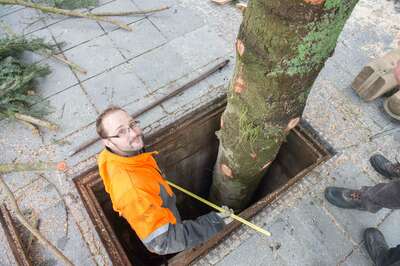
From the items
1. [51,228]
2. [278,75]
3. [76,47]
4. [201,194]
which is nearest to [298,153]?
[201,194]

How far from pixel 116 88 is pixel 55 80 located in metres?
0.86

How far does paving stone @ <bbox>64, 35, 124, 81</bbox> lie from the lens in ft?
13.4

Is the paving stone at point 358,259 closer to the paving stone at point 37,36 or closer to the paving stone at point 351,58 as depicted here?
the paving stone at point 351,58

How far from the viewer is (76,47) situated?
4.34 metres

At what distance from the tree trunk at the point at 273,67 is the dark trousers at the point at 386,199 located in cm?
103

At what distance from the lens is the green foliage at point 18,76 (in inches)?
141

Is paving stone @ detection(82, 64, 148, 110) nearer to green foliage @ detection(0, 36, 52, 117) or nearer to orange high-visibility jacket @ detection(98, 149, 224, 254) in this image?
green foliage @ detection(0, 36, 52, 117)

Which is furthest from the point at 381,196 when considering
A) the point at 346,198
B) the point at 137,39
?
the point at 137,39

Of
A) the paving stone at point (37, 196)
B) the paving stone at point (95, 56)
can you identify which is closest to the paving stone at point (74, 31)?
the paving stone at point (95, 56)

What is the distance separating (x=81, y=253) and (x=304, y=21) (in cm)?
267

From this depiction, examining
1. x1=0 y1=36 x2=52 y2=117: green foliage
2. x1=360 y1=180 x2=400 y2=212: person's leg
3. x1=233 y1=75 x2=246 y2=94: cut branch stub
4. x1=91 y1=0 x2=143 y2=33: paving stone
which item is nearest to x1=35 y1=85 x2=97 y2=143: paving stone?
x1=0 y1=36 x2=52 y2=117: green foliage

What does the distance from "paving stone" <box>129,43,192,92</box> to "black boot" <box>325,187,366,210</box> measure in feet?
7.58

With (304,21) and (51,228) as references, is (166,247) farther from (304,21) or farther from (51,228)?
(304,21)

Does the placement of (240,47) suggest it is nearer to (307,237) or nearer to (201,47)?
(307,237)
